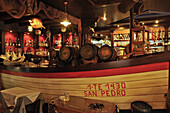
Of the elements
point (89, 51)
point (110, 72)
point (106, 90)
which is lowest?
point (106, 90)

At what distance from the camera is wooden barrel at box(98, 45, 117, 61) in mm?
2875

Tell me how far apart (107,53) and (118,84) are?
30.4 inches

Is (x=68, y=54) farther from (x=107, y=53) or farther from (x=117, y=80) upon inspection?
(x=117, y=80)

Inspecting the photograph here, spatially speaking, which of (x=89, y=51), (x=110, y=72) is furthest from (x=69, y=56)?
(x=110, y=72)

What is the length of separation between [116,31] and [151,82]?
756 cm

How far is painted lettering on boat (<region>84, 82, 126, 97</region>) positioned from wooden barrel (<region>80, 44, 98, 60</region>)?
2.14 feet

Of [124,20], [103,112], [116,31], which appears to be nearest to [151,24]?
[124,20]

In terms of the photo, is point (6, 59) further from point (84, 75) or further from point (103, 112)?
point (103, 112)

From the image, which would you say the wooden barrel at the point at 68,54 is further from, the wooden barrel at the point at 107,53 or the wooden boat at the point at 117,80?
the wooden barrel at the point at 107,53

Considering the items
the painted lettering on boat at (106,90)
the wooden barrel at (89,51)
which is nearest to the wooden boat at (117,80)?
the painted lettering on boat at (106,90)

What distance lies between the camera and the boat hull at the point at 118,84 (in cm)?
216

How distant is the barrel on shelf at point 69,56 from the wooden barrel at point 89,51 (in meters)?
0.29

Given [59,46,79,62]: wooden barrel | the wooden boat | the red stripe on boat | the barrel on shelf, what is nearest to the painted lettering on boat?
the wooden boat

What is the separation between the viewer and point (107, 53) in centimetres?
293
